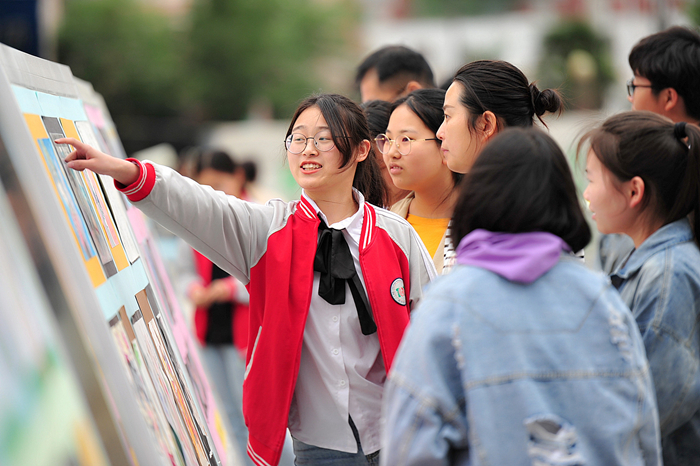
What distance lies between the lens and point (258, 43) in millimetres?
35031

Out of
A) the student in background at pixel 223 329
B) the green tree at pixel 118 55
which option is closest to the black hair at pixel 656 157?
the student in background at pixel 223 329

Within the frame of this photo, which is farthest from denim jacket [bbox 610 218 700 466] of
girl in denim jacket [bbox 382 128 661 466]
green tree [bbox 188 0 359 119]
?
green tree [bbox 188 0 359 119]

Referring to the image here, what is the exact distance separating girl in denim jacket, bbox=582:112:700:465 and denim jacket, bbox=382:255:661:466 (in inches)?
19.2

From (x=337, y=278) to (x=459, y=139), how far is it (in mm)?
701

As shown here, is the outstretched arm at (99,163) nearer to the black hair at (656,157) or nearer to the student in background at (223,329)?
the black hair at (656,157)

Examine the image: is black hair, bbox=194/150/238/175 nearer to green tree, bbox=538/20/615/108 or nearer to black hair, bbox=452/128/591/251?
black hair, bbox=452/128/591/251

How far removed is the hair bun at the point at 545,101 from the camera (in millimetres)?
2471

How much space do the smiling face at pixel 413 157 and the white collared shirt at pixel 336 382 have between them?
0.67 meters

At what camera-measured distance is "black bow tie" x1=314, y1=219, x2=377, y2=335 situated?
2.10 m

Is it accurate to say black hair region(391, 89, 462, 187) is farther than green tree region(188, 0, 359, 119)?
No

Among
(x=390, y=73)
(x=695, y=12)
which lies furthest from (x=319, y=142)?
(x=695, y=12)

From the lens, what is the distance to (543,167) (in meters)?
1.53

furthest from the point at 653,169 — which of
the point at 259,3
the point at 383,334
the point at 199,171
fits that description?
the point at 259,3

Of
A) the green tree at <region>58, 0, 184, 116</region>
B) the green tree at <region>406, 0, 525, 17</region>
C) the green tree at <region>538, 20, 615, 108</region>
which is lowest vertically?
the green tree at <region>538, 20, 615, 108</region>
